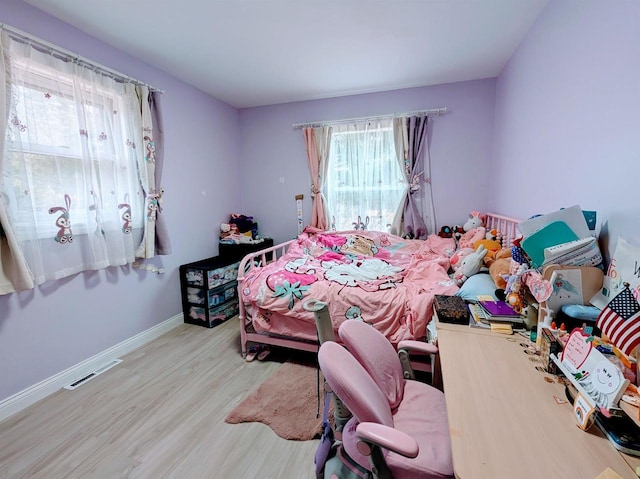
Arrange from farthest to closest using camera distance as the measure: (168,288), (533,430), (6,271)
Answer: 1. (168,288)
2. (6,271)
3. (533,430)

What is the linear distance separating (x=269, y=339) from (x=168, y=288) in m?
1.31

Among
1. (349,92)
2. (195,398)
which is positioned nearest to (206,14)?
(349,92)

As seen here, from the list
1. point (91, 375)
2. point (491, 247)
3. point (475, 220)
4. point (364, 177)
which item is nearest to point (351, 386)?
point (491, 247)

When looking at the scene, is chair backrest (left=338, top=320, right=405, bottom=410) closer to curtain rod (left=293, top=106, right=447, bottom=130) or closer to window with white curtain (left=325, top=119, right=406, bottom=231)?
window with white curtain (left=325, top=119, right=406, bottom=231)

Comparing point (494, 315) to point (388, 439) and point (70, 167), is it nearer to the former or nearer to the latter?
point (388, 439)

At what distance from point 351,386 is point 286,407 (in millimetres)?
1162

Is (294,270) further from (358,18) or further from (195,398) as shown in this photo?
(358,18)

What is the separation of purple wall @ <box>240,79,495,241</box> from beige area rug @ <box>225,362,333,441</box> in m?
2.16

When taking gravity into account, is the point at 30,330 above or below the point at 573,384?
below

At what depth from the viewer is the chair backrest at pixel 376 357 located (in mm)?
1068

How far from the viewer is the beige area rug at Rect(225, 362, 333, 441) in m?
1.58

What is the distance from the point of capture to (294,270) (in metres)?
2.39

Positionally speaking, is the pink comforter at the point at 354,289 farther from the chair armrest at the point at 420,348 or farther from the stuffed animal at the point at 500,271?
the chair armrest at the point at 420,348

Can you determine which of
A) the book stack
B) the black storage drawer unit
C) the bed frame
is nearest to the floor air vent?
the black storage drawer unit
